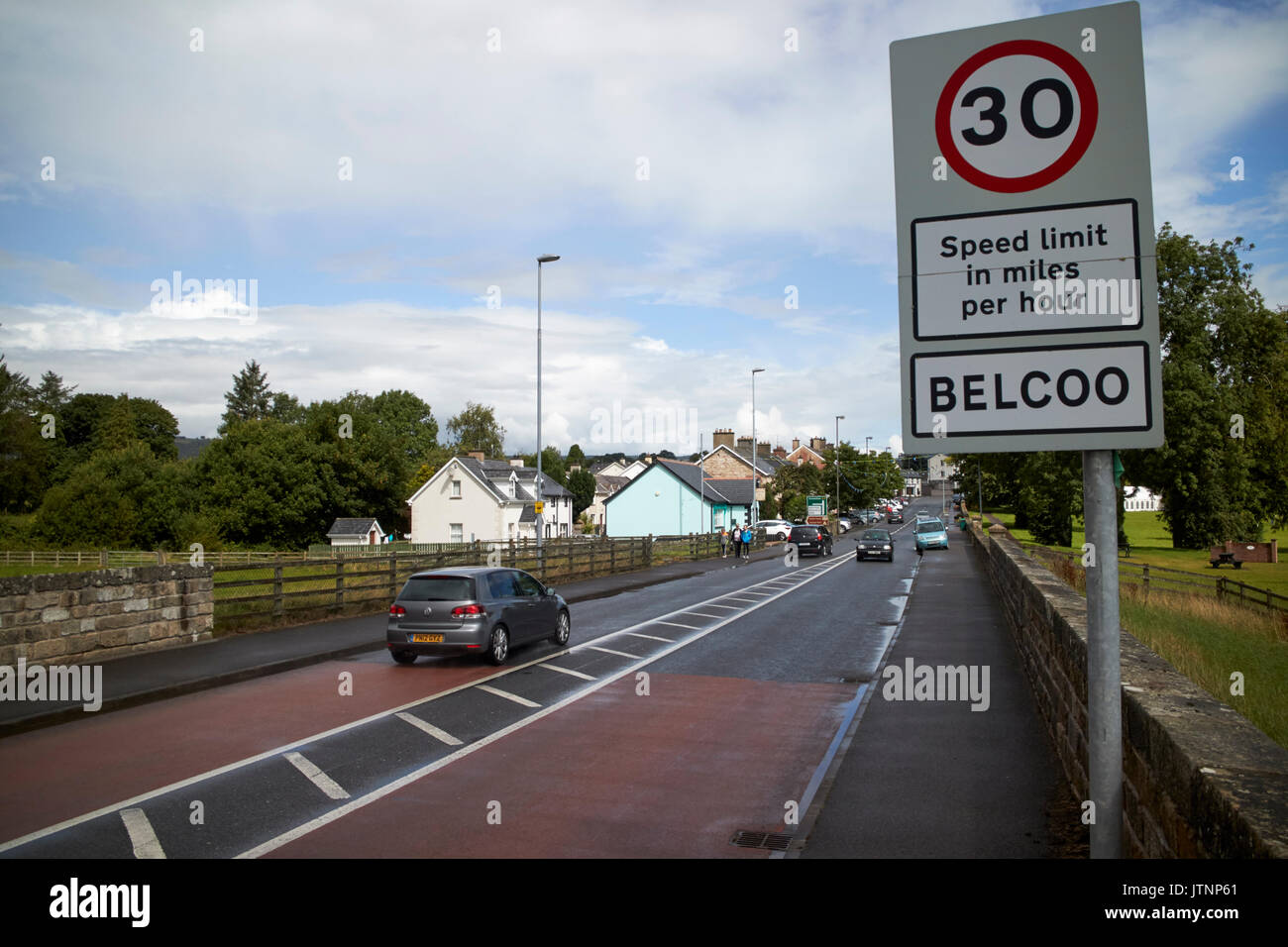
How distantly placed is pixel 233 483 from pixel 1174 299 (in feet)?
207

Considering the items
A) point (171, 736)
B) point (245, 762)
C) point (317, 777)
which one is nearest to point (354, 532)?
point (171, 736)

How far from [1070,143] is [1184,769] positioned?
241 centimetres

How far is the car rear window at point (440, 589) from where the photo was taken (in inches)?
540

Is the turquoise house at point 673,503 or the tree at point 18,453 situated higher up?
the tree at point 18,453

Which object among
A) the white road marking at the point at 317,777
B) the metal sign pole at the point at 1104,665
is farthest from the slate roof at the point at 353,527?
the metal sign pole at the point at 1104,665

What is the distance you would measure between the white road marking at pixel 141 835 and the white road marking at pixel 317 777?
1.30 meters

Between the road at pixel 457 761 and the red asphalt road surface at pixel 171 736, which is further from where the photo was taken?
the red asphalt road surface at pixel 171 736

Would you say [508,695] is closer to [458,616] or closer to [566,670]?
[566,670]

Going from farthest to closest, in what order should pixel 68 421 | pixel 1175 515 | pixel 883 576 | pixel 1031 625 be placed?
pixel 68 421 → pixel 1175 515 → pixel 883 576 → pixel 1031 625

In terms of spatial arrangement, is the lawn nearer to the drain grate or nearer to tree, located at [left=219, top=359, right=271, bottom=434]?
the drain grate

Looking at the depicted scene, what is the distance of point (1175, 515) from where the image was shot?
4678 cm

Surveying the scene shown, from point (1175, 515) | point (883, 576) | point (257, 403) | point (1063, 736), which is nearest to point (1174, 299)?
point (1175, 515)

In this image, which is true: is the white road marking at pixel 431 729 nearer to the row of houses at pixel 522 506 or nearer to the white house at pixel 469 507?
the row of houses at pixel 522 506

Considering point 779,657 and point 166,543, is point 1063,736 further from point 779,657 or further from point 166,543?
point 166,543
